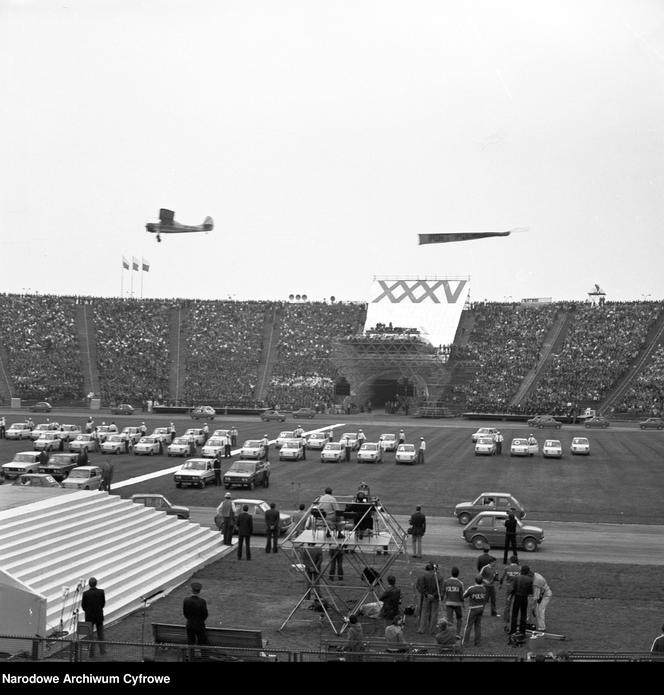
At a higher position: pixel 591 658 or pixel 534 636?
pixel 591 658

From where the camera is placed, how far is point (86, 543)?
20812 millimetres

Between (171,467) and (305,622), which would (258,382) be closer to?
(171,467)

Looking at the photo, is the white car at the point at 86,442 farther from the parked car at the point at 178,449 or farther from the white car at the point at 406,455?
the white car at the point at 406,455

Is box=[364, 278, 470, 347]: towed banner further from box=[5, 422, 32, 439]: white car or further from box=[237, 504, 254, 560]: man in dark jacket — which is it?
box=[237, 504, 254, 560]: man in dark jacket

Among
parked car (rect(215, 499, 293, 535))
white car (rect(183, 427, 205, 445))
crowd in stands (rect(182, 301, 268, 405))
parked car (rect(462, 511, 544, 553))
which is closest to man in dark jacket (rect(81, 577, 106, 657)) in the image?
parked car (rect(215, 499, 293, 535))

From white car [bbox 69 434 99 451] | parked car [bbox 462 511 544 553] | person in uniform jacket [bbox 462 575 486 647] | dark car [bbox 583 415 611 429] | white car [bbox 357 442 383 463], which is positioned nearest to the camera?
person in uniform jacket [bbox 462 575 486 647]

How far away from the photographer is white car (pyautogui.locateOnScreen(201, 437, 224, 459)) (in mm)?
43844

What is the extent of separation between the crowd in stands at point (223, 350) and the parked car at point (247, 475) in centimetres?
4712

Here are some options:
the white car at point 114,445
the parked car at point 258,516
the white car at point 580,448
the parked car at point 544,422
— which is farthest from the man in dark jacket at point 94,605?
the parked car at point 544,422

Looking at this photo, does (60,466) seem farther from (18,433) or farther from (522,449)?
(522,449)

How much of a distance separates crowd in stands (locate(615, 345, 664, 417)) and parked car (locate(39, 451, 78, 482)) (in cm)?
5362

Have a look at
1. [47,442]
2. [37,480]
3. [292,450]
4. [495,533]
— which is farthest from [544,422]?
[37,480]
